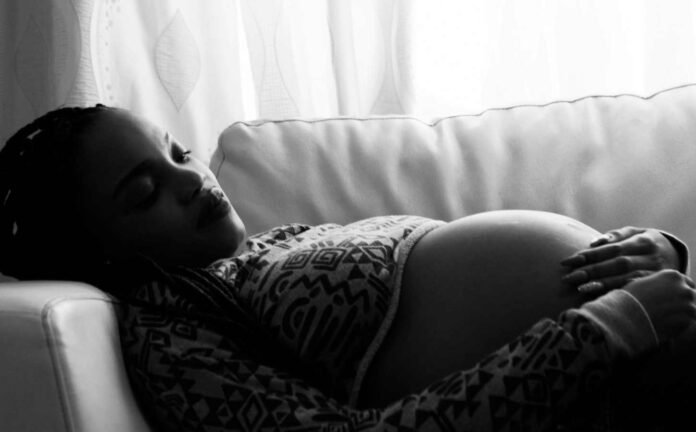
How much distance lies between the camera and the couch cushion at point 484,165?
4.22ft

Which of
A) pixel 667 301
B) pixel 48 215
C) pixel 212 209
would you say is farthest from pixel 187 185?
pixel 667 301

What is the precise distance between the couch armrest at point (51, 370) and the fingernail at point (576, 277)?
0.48m

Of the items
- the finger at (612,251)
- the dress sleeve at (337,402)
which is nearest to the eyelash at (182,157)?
the dress sleeve at (337,402)

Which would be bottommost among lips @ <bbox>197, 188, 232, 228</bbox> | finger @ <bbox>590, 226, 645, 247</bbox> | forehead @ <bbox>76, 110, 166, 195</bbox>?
finger @ <bbox>590, 226, 645, 247</bbox>

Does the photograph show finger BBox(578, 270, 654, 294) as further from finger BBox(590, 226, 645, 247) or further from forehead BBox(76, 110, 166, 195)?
forehead BBox(76, 110, 166, 195)

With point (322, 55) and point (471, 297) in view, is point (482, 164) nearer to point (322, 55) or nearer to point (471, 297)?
point (471, 297)

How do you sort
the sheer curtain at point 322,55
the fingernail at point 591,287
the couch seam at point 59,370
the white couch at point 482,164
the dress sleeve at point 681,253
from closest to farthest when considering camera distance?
the couch seam at point 59,370 → the fingernail at point 591,287 → the dress sleeve at point 681,253 → the white couch at point 482,164 → the sheer curtain at point 322,55

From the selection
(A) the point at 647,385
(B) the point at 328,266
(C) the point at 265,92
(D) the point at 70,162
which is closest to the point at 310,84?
(C) the point at 265,92

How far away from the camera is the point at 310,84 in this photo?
1.93 metres

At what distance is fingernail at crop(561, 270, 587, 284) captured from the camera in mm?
880

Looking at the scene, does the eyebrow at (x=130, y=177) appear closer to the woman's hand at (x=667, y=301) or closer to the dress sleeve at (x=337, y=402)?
the dress sleeve at (x=337, y=402)

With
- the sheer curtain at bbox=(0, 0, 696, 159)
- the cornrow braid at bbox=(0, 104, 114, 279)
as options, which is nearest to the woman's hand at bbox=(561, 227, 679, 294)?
the cornrow braid at bbox=(0, 104, 114, 279)

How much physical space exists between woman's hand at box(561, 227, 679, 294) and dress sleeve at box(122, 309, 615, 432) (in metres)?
0.09

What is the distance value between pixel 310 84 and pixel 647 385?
1222 millimetres
